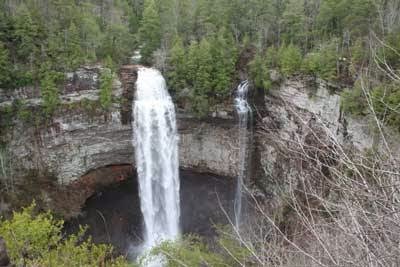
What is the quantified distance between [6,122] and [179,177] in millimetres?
10273

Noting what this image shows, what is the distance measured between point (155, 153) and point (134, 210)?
362 centimetres

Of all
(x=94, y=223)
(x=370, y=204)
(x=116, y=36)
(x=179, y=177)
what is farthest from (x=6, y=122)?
(x=370, y=204)

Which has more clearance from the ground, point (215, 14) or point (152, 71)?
point (215, 14)

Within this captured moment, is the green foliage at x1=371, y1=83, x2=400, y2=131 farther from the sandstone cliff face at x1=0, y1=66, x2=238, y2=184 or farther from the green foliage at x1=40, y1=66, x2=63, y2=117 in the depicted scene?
the green foliage at x1=40, y1=66, x2=63, y2=117

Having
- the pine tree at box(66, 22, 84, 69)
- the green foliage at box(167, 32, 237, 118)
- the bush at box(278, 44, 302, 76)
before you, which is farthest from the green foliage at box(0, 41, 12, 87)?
the bush at box(278, 44, 302, 76)

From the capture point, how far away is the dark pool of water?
67.6ft

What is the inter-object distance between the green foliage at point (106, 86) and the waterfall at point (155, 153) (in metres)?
1.57

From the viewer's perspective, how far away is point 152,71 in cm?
2186

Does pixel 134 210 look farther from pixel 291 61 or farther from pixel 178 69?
pixel 291 61

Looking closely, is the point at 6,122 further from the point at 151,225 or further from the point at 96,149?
the point at 151,225

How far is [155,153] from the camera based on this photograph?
2139cm

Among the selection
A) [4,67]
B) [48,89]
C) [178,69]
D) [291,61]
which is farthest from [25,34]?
[291,61]

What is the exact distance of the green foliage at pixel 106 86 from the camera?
2011cm

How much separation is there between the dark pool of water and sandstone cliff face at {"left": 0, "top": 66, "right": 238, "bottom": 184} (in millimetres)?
1072
